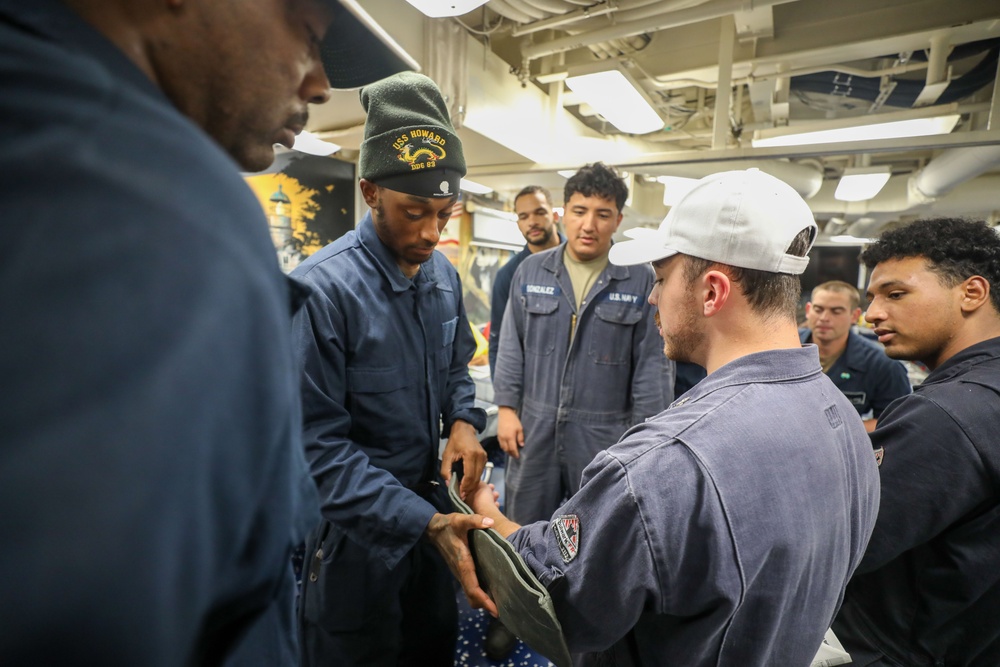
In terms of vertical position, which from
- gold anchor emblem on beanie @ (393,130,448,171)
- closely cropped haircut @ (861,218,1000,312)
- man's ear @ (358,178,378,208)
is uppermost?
gold anchor emblem on beanie @ (393,130,448,171)

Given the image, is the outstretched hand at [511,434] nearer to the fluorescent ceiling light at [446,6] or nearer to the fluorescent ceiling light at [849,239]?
the fluorescent ceiling light at [446,6]

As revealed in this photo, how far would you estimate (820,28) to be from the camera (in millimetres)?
3463

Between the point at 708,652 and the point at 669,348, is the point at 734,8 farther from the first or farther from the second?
Answer: the point at 708,652

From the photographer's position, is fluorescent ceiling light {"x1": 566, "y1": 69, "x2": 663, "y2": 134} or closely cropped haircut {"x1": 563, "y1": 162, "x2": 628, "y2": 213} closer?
closely cropped haircut {"x1": 563, "y1": 162, "x2": 628, "y2": 213}

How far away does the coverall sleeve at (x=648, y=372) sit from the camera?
256cm

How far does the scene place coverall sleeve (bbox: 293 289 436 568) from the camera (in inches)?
52.7

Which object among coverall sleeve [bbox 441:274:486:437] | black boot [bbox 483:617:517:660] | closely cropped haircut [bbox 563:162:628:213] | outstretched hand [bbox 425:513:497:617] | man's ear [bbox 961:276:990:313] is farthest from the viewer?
closely cropped haircut [bbox 563:162:628:213]

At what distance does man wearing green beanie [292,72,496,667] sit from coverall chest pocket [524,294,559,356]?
1.15m

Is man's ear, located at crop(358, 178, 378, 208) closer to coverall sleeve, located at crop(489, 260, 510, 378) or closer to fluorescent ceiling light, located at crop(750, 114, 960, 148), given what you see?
coverall sleeve, located at crop(489, 260, 510, 378)

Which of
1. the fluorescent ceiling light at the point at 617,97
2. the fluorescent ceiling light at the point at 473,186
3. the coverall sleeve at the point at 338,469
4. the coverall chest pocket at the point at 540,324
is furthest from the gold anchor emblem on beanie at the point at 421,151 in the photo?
the fluorescent ceiling light at the point at 473,186

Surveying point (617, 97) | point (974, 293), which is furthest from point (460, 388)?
point (617, 97)

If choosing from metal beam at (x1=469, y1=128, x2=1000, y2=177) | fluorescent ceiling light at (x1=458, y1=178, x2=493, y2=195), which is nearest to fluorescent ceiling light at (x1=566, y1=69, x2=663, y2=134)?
metal beam at (x1=469, y1=128, x2=1000, y2=177)

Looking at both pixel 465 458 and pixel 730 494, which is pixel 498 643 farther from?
pixel 730 494

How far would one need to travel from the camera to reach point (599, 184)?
276cm
